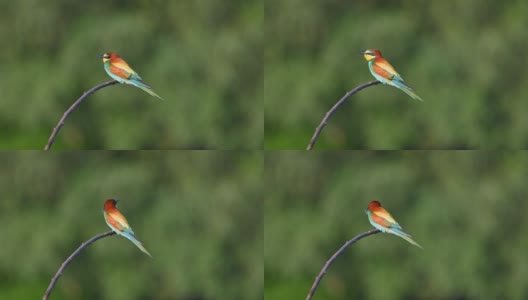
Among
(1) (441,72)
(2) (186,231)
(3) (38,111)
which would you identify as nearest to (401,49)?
(1) (441,72)

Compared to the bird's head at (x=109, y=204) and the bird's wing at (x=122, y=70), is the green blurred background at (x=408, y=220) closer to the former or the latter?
the bird's head at (x=109, y=204)

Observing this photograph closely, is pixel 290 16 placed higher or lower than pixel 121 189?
higher

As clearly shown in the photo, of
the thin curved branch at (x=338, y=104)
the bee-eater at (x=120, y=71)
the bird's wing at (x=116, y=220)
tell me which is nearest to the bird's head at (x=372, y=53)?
the thin curved branch at (x=338, y=104)

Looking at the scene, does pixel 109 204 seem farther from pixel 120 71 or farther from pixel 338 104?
pixel 338 104

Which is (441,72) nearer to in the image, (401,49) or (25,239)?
(401,49)

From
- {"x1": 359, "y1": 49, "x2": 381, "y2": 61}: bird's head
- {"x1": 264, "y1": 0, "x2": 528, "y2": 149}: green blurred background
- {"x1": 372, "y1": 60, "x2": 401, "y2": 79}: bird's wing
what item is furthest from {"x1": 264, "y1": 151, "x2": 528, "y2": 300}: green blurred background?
{"x1": 372, "y1": 60, "x2": 401, "y2": 79}: bird's wing

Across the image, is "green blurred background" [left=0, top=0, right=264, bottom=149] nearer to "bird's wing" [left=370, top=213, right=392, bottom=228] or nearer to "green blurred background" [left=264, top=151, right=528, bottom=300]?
"green blurred background" [left=264, top=151, right=528, bottom=300]
